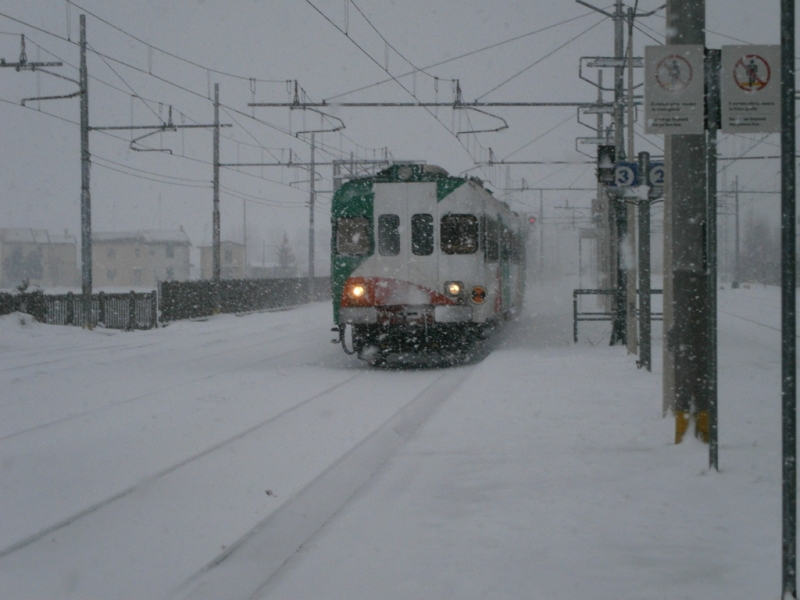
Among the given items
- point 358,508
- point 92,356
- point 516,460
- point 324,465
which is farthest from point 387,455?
A: point 92,356

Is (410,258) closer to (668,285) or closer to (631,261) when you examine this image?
(631,261)

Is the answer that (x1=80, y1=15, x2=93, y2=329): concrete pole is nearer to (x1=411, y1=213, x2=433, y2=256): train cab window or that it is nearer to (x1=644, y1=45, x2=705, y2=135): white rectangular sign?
(x1=411, y1=213, x2=433, y2=256): train cab window

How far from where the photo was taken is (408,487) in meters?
6.46

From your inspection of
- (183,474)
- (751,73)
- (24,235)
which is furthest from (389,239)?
(24,235)

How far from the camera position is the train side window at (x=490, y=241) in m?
15.7

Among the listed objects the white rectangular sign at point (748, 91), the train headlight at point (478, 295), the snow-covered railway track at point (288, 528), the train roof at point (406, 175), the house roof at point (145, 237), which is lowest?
the snow-covered railway track at point (288, 528)

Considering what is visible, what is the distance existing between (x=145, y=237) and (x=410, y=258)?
264ft

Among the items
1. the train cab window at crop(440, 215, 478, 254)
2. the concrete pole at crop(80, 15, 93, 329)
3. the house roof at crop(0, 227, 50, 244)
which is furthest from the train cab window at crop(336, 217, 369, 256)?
the house roof at crop(0, 227, 50, 244)

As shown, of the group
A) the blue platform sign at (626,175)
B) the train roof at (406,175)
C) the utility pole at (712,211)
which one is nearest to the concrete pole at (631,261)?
the blue platform sign at (626,175)

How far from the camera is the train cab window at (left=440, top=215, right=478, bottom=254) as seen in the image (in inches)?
596

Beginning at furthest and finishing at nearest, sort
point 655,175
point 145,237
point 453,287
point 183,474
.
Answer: point 145,237, point 453,287, point 655,175, point 183,474

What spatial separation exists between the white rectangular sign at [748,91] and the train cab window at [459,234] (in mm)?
10313

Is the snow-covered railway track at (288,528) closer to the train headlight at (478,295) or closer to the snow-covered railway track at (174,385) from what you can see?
the snow-covered railway track at (174,385)

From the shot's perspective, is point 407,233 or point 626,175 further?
point 407,233
